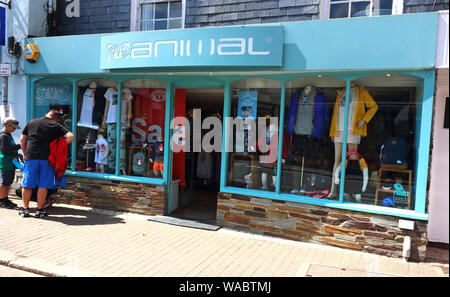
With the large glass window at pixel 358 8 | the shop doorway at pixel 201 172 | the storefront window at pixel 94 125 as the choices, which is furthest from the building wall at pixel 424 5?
the storefront window at pixel 94 125

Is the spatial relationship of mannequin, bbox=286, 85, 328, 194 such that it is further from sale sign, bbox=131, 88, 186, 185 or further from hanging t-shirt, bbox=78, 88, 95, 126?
hanging t-shirt, bbox=78, 88, 95, 126

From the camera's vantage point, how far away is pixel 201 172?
8.78m

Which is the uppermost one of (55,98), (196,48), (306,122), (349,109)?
(196,48)

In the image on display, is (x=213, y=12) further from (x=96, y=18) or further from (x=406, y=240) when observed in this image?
(x=406, y=240)

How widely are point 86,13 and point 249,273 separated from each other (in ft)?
21.1

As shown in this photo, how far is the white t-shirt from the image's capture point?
23.5 ft

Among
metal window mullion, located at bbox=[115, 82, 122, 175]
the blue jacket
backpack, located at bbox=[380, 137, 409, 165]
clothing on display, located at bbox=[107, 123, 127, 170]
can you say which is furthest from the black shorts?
backpack, located at bbox=[380, 137, 409, 165]

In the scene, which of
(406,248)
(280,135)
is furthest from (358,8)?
(406,248)

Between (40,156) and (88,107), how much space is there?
159 cm

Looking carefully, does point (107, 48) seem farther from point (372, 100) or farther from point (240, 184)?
point (372, 100)

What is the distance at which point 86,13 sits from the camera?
25.3 feet

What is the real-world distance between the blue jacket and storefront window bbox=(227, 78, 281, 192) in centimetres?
22

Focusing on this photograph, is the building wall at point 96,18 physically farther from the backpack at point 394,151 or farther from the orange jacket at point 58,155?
the backpack at point 394,151
